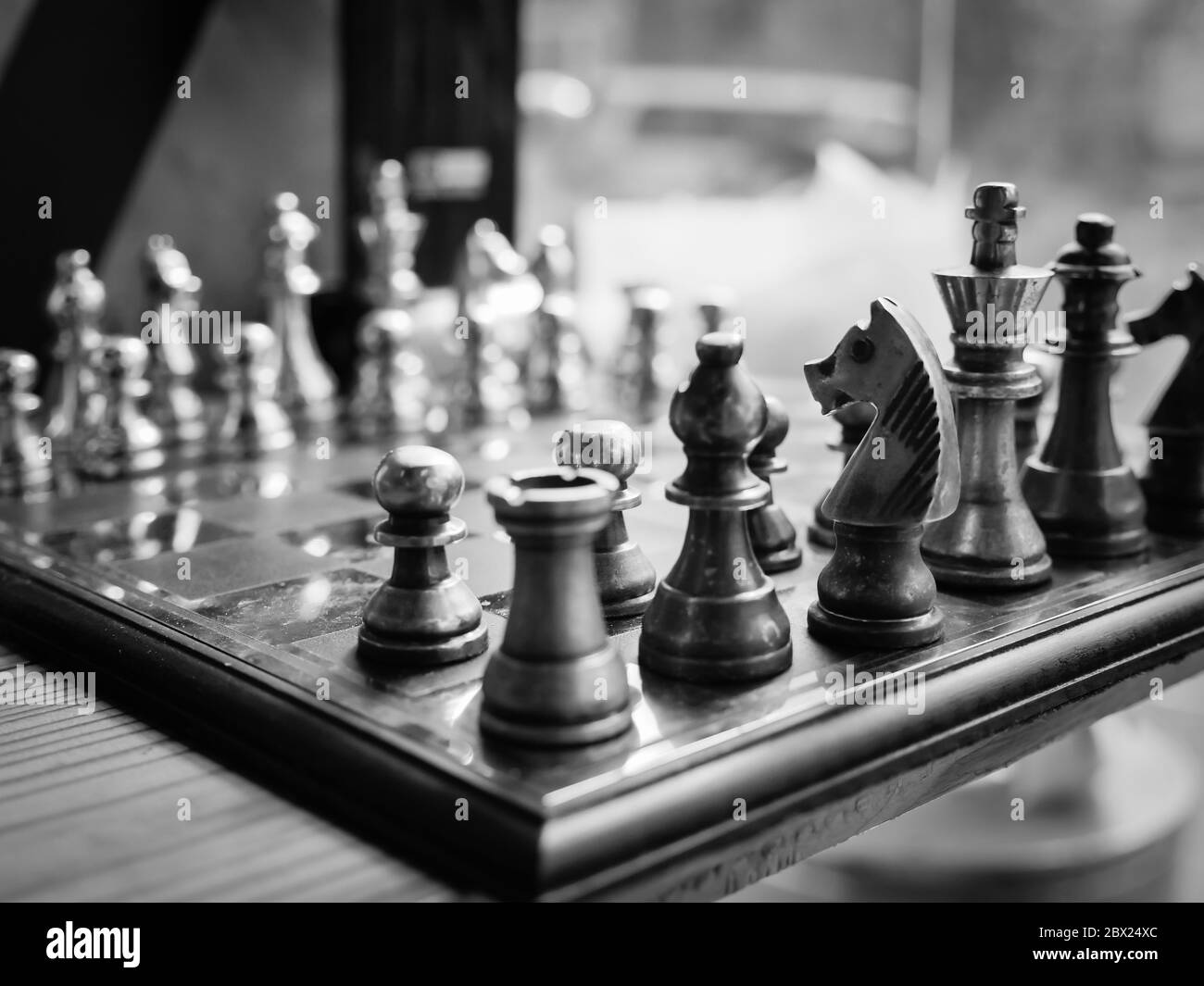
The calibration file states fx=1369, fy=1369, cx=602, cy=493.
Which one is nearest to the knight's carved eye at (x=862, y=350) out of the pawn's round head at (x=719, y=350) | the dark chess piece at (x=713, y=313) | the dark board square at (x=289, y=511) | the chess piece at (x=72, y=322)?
the pawn's round head at (x=719, y=350)

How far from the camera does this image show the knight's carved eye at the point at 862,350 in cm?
103

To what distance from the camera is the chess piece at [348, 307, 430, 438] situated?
201 centimetres

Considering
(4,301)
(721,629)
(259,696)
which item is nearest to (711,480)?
(721,629)

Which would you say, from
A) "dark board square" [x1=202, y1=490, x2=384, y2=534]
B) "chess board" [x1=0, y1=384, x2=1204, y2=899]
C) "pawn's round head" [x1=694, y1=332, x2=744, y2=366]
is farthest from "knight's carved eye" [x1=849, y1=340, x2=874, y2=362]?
"dark board square" [x1=202, y1=490, x2=384, y2=534]

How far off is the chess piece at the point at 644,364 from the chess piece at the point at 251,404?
554 millimetres

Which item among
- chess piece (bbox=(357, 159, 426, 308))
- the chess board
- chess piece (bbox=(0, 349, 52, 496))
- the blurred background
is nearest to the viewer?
the chess board

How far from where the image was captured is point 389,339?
2.03 m

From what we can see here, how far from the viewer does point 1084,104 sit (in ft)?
15.6

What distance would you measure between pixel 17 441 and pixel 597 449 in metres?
0.88

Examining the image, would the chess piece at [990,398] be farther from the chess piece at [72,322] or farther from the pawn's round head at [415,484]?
the chess piece at [72,322]

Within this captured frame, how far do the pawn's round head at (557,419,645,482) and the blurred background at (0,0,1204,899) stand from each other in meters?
1.11

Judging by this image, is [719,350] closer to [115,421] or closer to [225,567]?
[225,567]

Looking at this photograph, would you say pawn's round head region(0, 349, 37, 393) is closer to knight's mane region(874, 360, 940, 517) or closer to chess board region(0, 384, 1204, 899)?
chess board region(0, 384, 1204, 899)

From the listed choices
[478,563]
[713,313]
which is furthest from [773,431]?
[713,313]
